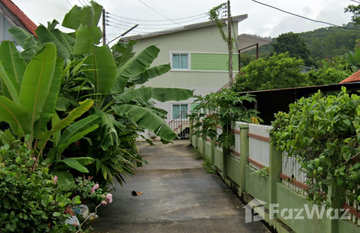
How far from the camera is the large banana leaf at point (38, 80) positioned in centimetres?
502

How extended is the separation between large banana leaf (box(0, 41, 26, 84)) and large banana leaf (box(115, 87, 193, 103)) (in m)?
2.00

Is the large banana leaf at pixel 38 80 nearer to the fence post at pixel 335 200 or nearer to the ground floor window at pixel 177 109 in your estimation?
the fence post at pixel 335 200

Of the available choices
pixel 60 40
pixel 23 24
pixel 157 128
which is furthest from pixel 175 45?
pixel 157 128

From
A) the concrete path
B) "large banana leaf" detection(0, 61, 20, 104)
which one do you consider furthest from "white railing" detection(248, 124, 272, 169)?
"large banana leaf" detection(0, 61, 20, 104)

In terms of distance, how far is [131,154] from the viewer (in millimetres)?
7785

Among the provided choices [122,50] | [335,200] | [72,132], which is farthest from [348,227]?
[122,50]

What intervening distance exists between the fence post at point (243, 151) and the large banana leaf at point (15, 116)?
→ 434 centimetres

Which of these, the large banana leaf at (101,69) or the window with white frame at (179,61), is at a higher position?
the window with white frame at (179,61)

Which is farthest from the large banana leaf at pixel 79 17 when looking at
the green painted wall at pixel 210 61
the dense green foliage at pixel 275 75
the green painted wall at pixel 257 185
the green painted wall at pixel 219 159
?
the green painted wall at pixel 210 61

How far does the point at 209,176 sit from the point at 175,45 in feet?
43.3

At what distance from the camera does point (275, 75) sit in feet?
61.9

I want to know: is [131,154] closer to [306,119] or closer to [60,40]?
[60,40]

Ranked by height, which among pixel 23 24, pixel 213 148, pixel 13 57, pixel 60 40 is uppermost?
pixel 23 24

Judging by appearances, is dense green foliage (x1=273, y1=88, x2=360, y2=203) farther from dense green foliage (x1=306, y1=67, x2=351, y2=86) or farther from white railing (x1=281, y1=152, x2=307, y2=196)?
dense green foliage (x1=306, y1=67, x2=351, y2=86)
